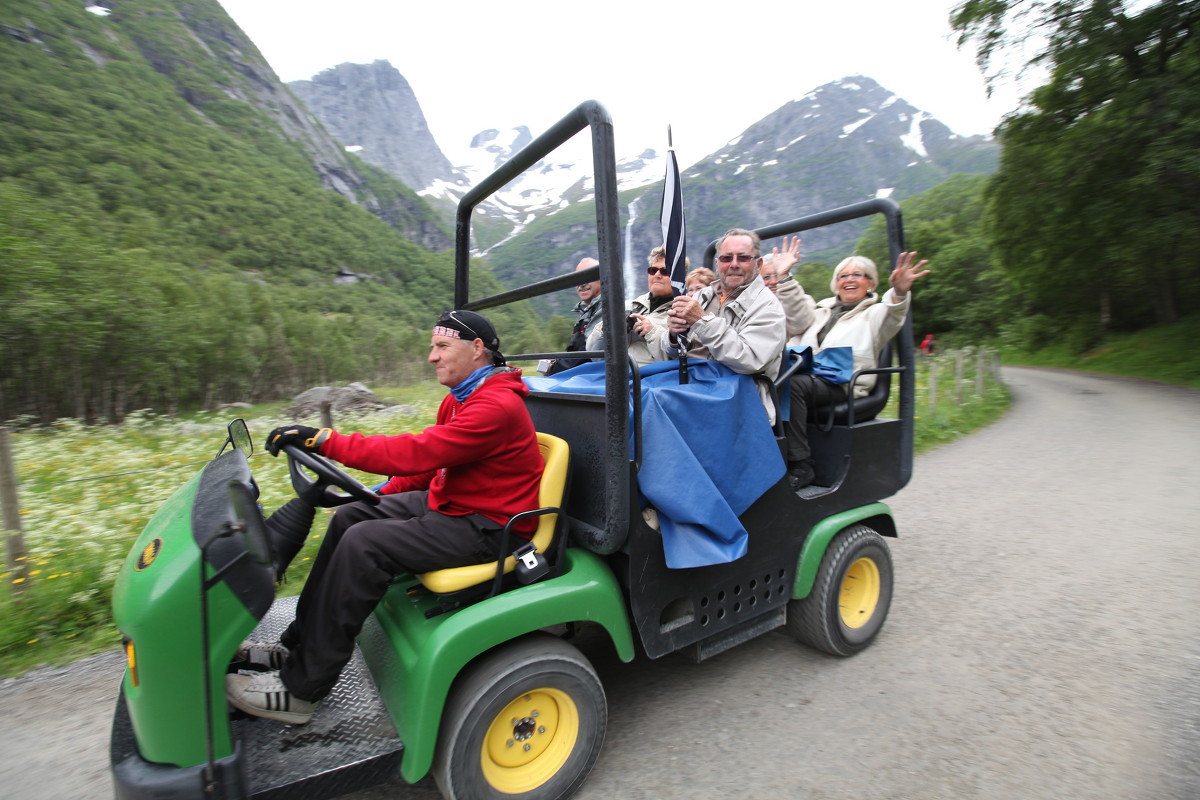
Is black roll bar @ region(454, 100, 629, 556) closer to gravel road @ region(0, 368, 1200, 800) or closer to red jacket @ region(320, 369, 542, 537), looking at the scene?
red jacket @ region(320, 369, 542, 537)

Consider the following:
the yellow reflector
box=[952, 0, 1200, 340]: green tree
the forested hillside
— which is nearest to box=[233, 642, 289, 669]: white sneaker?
the yellow reflector

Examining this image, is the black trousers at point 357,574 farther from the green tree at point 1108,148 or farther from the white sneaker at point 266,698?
the green tree at point 1108,148

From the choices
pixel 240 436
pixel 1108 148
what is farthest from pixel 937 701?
pixel 1108 148

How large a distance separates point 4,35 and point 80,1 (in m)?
24.9

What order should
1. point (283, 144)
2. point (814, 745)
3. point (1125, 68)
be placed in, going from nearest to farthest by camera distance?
point (814, 745)
point (1125, 68)
point (283, 144)

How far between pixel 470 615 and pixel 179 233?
87.2 m

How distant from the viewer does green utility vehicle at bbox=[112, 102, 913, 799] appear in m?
1.70

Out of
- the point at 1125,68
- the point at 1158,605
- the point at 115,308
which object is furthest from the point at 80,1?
the point at 1158,605

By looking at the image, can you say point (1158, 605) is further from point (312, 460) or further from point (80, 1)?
point (80, 1)

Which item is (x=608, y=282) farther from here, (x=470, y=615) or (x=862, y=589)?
(x=862, y=589)

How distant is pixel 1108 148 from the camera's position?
17.1 metres

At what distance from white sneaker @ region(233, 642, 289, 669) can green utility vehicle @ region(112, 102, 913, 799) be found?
6.5 inches

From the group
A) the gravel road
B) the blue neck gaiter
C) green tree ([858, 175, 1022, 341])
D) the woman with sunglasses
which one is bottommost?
the gravel road

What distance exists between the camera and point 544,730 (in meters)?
2.23
